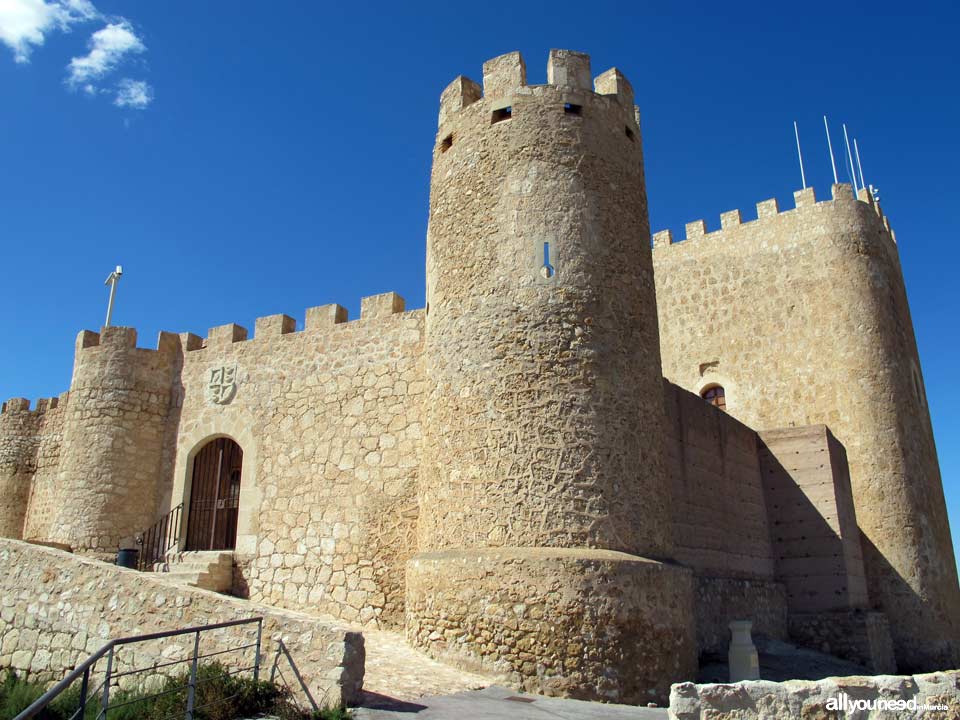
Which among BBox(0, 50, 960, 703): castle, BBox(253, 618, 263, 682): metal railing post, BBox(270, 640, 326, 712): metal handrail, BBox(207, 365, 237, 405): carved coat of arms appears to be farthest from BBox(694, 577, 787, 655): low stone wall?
BBox(207, 365, 237, 405): carved coat of arms

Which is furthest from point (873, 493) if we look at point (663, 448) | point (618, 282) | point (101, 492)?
point (101, 492)

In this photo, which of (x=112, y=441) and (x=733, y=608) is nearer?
(x=733, y=608)

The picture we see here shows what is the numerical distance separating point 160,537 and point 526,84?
348 inches

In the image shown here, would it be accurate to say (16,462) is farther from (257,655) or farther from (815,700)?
(815,700)

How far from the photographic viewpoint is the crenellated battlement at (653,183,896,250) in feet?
54.3

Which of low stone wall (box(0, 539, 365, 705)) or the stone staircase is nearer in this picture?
low stone wall (box(0, 539, 365, 705))

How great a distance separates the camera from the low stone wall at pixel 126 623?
6.52 meters

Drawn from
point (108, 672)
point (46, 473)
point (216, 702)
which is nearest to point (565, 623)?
point (216, 702)

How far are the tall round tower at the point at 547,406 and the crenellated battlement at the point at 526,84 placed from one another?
3cm

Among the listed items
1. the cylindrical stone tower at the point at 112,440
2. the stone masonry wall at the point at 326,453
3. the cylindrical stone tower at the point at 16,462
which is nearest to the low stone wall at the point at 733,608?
the stone masonry wall at the point at 326,453

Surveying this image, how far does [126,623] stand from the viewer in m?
8.40

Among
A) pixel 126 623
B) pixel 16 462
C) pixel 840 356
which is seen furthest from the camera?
pixel 16 462

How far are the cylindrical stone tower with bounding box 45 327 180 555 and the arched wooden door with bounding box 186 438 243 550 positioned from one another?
0.67 m

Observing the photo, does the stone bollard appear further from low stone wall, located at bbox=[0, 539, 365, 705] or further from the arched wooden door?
the arched wooden door
